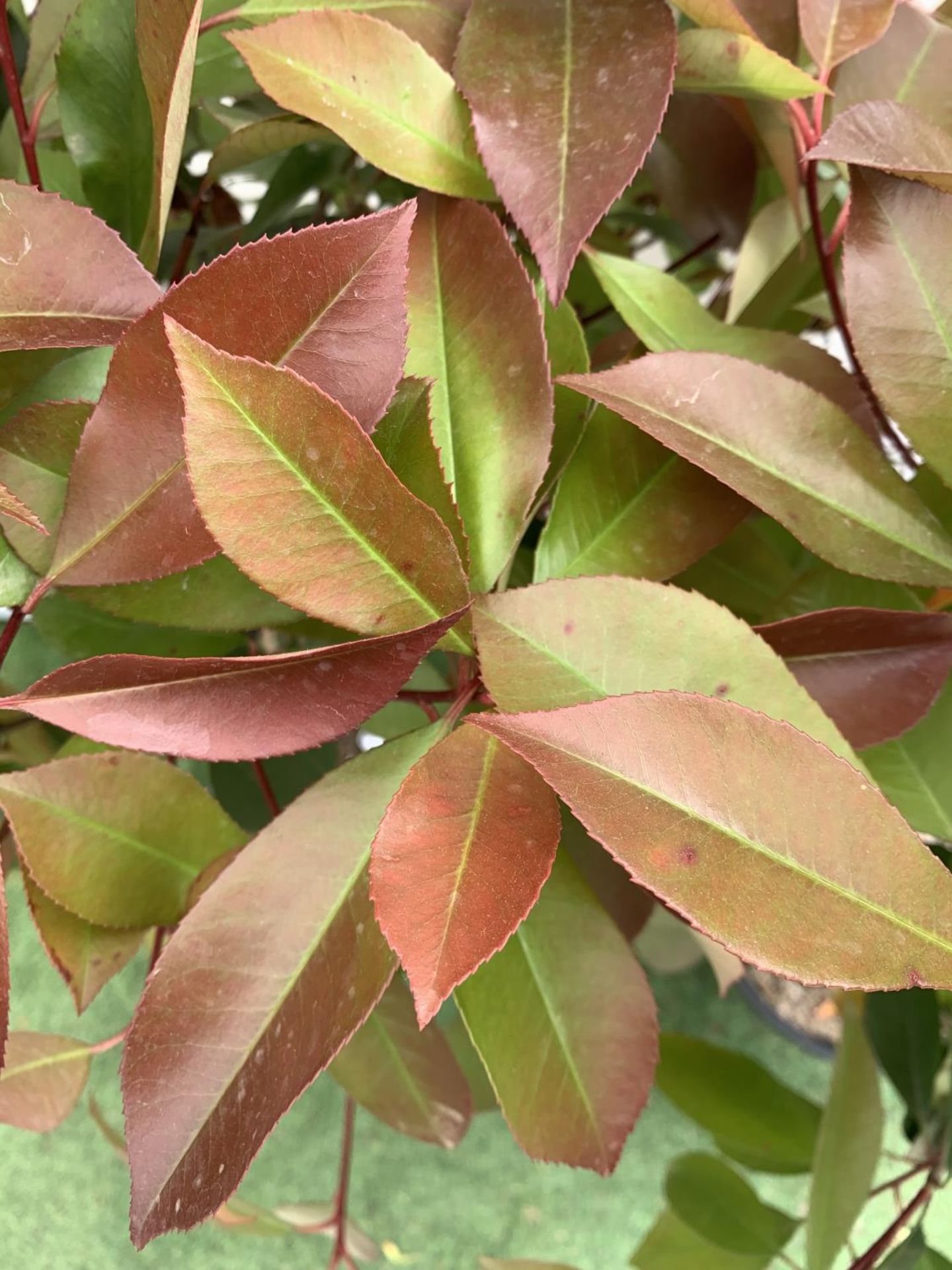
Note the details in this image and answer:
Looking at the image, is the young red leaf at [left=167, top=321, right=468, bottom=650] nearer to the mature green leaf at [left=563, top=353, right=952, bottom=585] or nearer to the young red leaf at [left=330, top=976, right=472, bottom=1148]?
the mature green leaf at [left=563, top=353, right=952, bottom=585]

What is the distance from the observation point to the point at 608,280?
0.30 metres

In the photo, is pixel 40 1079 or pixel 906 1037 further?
pixel 906 1037

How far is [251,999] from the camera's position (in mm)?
239

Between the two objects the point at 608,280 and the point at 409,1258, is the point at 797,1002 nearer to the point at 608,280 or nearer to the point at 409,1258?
the point at 409,1258

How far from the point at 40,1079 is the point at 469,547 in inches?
9.6

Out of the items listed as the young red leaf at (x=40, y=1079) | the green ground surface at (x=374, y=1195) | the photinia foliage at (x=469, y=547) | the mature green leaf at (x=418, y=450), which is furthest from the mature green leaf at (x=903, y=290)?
the green ground surface at (x=374, y=1195)

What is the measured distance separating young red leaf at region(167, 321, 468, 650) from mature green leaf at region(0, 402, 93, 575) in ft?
0.23

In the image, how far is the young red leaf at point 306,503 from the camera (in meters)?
0.19

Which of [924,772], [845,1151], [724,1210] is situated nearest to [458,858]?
[924,772]

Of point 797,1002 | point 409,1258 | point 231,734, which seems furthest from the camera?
point 797,1002

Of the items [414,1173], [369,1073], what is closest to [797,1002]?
[414,1173]

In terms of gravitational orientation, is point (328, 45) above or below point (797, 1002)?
above

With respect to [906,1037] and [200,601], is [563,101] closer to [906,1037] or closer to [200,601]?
[200,601]

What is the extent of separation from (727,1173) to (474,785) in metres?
0.37
